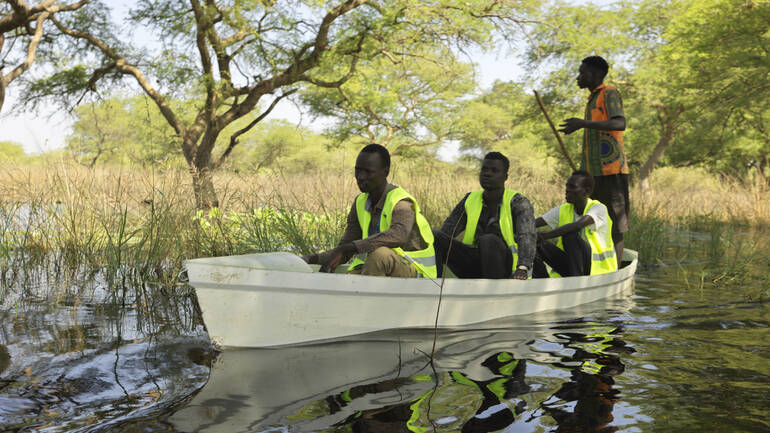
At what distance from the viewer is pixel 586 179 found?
5.82m

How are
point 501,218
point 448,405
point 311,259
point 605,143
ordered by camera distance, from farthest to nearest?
point 605,143 → point 501,218 → point 311,259 → point 448,405

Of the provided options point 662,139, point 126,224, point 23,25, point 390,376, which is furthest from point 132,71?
point 662,139

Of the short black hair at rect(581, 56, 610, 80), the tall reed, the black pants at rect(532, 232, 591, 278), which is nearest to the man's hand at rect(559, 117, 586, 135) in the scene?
the short black hair at rect(581, 56, 610, 80)

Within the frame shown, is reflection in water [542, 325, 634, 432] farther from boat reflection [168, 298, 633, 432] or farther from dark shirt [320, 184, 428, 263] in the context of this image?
dark shirt [320, 184, 428, 263]

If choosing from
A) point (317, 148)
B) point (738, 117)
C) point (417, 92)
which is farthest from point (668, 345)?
point (317, 148)

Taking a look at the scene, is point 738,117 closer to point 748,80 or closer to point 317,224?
point 748,80

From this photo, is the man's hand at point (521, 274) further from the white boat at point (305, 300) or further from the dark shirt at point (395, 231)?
the dark shirt at point (395, 231)

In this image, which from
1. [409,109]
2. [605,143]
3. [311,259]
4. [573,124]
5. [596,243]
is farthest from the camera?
[409,109]

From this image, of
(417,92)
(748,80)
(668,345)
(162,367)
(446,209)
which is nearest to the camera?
(162,367)

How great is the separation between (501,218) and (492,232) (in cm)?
18

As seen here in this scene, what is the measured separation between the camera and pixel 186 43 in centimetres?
1418

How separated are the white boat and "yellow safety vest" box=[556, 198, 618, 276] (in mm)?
1624

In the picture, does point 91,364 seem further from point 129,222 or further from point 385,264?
point 129,222

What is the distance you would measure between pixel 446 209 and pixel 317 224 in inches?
118
